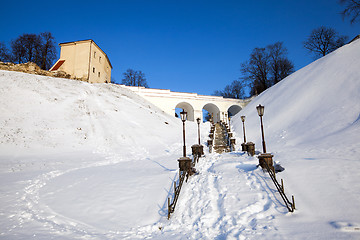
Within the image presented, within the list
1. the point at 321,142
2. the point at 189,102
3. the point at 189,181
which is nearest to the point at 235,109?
the point at 189,102

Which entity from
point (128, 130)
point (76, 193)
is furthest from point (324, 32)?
point (76, 193)

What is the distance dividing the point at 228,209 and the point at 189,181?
8.86 ft

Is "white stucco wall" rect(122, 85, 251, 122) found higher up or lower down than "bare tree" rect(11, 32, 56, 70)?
lower down

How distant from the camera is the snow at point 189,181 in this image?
13.8 feet

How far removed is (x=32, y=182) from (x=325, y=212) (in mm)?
10560

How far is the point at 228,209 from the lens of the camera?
485 cm

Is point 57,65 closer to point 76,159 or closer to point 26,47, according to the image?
point 26,47

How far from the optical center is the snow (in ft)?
13.8

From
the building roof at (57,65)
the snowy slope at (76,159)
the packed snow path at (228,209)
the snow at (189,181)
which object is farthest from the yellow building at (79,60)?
the packed snow path at (228,209)


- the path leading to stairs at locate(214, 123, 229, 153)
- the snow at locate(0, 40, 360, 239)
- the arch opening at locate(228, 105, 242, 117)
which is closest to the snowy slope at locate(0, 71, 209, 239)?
the snow at locate(0, 40, 360, 239)

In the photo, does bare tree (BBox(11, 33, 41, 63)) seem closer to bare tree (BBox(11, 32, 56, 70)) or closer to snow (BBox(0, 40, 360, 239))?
bare tree (BBox(11, 32, 56, 70))

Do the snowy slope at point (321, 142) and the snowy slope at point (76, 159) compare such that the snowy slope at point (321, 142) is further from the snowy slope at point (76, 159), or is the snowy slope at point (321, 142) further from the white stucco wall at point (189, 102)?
the white stucco wall at point (189, 102)

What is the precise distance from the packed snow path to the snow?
0.03m

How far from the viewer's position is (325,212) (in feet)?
13.2
